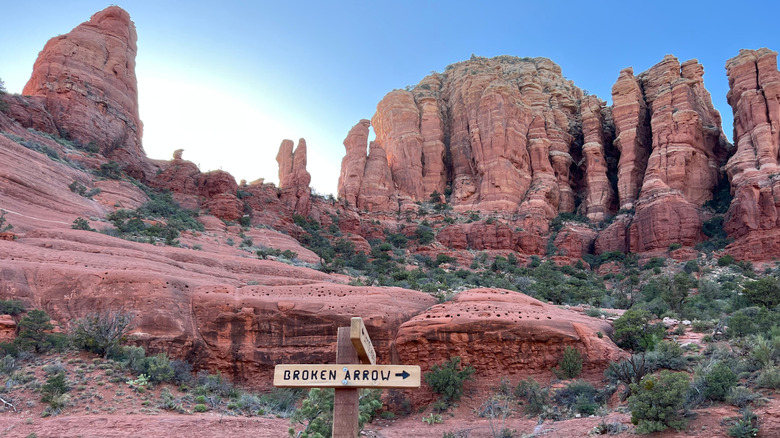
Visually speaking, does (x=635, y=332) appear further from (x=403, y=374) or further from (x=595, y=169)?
(x=595, y=169)

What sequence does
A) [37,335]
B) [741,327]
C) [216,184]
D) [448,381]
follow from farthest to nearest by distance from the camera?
[216,184] → [741,327] → [448,381] → [37,335]

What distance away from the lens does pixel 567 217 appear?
56625 mm

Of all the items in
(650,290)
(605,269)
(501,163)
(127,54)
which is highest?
(127,54)

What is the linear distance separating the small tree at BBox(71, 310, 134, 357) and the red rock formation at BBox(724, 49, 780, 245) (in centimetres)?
4463

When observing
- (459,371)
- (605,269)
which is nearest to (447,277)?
(605,269)

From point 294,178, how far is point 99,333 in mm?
37789

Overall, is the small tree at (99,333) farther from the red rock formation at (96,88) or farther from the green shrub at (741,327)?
the red rock formation at (96,88)

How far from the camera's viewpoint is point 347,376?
237 inches

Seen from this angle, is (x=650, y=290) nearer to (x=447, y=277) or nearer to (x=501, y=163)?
(x=447, y=277)

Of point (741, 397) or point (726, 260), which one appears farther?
point (726, 260)

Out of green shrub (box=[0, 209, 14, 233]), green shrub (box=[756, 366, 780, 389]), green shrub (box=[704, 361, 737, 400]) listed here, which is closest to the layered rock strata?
green shrub (box=[0, 209, 14, 233])

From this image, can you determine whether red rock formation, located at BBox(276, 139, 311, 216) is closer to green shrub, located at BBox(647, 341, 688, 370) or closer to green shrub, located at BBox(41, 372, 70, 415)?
green shrub, located at BBox(41, 372, 70, 415)

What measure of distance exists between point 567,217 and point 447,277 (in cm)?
2515

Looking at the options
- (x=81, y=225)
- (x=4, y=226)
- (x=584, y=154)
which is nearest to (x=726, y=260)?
(x=584, y=154)
